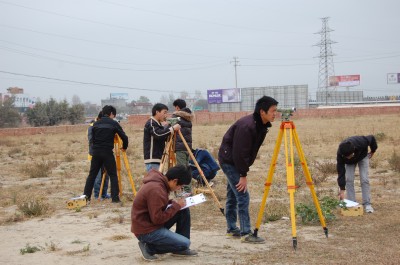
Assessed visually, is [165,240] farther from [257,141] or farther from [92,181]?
[92,181]

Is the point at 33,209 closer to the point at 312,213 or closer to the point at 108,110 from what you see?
the point at 108,110

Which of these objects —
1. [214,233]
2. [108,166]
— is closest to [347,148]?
[214,233]

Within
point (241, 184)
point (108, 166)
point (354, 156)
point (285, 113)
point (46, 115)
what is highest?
point (285, 113)

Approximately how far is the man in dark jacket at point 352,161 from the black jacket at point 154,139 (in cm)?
279

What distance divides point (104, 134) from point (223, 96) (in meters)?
87.6

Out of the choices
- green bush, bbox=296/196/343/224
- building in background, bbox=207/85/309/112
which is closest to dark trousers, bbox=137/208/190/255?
green bush, bbox=296/196/343/224

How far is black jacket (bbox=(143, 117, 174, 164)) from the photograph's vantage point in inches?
345

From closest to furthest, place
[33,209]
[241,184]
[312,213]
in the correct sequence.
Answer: [241,184] → [312,213] → [33,209]

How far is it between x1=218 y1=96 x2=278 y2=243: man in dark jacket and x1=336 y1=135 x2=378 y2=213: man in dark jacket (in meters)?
1.95

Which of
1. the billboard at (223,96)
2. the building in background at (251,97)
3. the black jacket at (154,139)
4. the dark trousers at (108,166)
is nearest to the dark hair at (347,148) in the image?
the black jacket at (154,139)

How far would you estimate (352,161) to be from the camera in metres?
8.08

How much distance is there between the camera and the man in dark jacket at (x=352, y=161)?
782 cm

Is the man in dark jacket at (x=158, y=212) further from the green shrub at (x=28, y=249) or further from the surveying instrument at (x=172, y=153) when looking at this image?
the surveying instrument at (x=172, y=153)

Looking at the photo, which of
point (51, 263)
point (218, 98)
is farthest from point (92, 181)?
point (218, 98)
